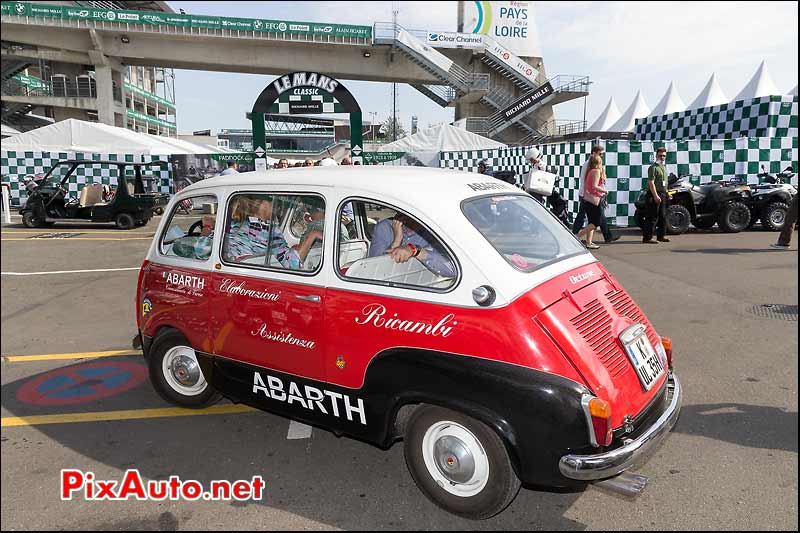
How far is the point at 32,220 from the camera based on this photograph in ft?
48.1

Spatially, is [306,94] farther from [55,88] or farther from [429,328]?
[55,88]

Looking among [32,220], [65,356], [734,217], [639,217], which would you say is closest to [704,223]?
[734,217]

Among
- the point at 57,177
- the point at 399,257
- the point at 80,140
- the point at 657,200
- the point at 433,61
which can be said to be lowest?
the point at 399,257

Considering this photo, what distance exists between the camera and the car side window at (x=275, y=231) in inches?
126

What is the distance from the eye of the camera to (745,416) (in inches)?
144

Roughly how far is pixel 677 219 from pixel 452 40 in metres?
35.2

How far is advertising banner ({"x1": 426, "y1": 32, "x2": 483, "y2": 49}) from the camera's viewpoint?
1650 inches

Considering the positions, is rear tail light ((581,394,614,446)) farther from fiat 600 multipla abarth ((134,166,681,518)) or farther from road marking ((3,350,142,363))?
road marking ((3,350,142,363))

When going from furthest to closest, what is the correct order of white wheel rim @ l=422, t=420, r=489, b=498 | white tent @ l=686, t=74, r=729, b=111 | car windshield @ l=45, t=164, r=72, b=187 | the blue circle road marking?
white tent @ l=686, t=74, r=729, b=111 → car windshield @ l=45, t=164, r=72, b=187 → the blue circle road marking → white wheel rim @ l=422, t=420, r=489, b=498

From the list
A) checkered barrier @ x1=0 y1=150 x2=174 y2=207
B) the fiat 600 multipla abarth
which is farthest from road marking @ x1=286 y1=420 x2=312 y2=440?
checkered barrier @ x1=0 y1=150 x2=174 y2=207

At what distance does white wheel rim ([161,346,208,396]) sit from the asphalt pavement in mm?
213

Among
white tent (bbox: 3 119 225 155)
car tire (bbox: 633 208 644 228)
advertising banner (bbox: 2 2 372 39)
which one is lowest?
car tire (bbox: 633 208 644 228)

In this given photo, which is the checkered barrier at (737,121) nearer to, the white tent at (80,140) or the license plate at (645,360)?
the license plate at (645,360)

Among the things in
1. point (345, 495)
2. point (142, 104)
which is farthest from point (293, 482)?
point (142, 104)
